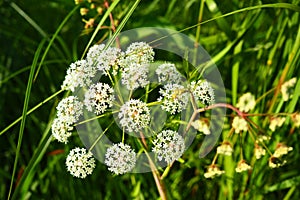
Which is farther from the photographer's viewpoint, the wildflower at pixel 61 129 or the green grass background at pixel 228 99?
the green grass background at pixel 228 99

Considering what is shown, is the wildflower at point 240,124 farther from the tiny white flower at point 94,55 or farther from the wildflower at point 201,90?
the tiny white flower at point 94,55

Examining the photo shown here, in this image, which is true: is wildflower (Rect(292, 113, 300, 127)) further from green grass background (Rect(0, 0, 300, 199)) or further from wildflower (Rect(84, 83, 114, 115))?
wildflower (Rect(84, 83, 114, 115))

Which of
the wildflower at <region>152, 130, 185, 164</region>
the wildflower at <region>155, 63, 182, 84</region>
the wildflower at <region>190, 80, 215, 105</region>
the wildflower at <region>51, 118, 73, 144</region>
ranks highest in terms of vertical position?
the wildflower at <region>155, 63, 182, 84</region>

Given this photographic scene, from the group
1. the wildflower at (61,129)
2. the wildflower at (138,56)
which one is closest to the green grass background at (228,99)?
the wildflower at (61,129)

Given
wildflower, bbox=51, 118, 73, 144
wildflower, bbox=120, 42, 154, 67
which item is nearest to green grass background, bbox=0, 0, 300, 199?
wildflower, bbox=51, 118, 73, 144

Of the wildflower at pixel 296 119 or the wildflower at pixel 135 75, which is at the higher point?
the wildflower at pixel 135 75
